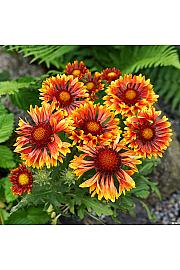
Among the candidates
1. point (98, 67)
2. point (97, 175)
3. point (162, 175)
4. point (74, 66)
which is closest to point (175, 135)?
point (162, 175)

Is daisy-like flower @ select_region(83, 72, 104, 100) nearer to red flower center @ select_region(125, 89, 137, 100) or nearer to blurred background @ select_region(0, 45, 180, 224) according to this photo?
red flower center @ select_region(125, 89, 137, 100)

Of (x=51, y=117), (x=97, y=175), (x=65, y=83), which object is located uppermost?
(x=65, y=83)

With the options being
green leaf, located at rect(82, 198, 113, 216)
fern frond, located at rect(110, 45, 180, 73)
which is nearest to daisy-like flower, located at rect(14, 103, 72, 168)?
green leaf, located at rect(82, 198, 113, 216)

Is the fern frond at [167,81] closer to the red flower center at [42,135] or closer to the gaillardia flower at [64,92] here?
the gaillardia flower at [64,92]

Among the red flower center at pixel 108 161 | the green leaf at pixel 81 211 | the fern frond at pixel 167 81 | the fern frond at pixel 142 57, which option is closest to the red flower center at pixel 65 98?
the red flower center at pixel 108 161

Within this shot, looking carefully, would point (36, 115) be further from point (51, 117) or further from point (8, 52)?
point (8, 52)

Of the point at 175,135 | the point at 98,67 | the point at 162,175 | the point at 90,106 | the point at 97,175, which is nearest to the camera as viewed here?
the point at 97,175

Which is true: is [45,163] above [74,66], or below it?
below
